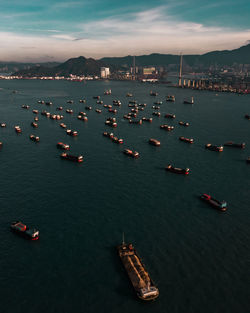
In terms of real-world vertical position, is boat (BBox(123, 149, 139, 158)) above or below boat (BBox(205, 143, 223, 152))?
above

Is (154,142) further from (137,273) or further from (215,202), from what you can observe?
(137,273)

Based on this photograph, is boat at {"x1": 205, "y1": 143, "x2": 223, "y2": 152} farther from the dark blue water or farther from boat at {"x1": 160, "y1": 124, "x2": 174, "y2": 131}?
boat at {"x1": 160, "y1": 124, "x2": 174, "y2": 131}

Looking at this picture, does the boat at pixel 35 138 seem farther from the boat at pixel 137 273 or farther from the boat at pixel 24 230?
the boat at pixel 137 273

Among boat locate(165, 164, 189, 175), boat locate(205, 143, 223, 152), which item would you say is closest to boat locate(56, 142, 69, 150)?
boat locate(165, 164, 189, 175)

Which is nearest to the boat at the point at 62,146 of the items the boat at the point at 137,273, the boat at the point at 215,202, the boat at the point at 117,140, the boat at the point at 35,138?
the boat at the point at 35,138

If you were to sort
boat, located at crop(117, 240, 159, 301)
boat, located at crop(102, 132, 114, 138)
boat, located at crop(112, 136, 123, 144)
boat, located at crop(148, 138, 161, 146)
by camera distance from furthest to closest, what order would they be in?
boat, located at crop(102, 132, 114, 138), boat, located at crop(112, 136, 123, 144), boat, located at crop(148, 138, 161, 146), boat, located at crop(117, 240, 159, 301)

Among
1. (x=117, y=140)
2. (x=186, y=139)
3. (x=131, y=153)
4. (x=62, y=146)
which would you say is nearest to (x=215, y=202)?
(x=131, y=153)
